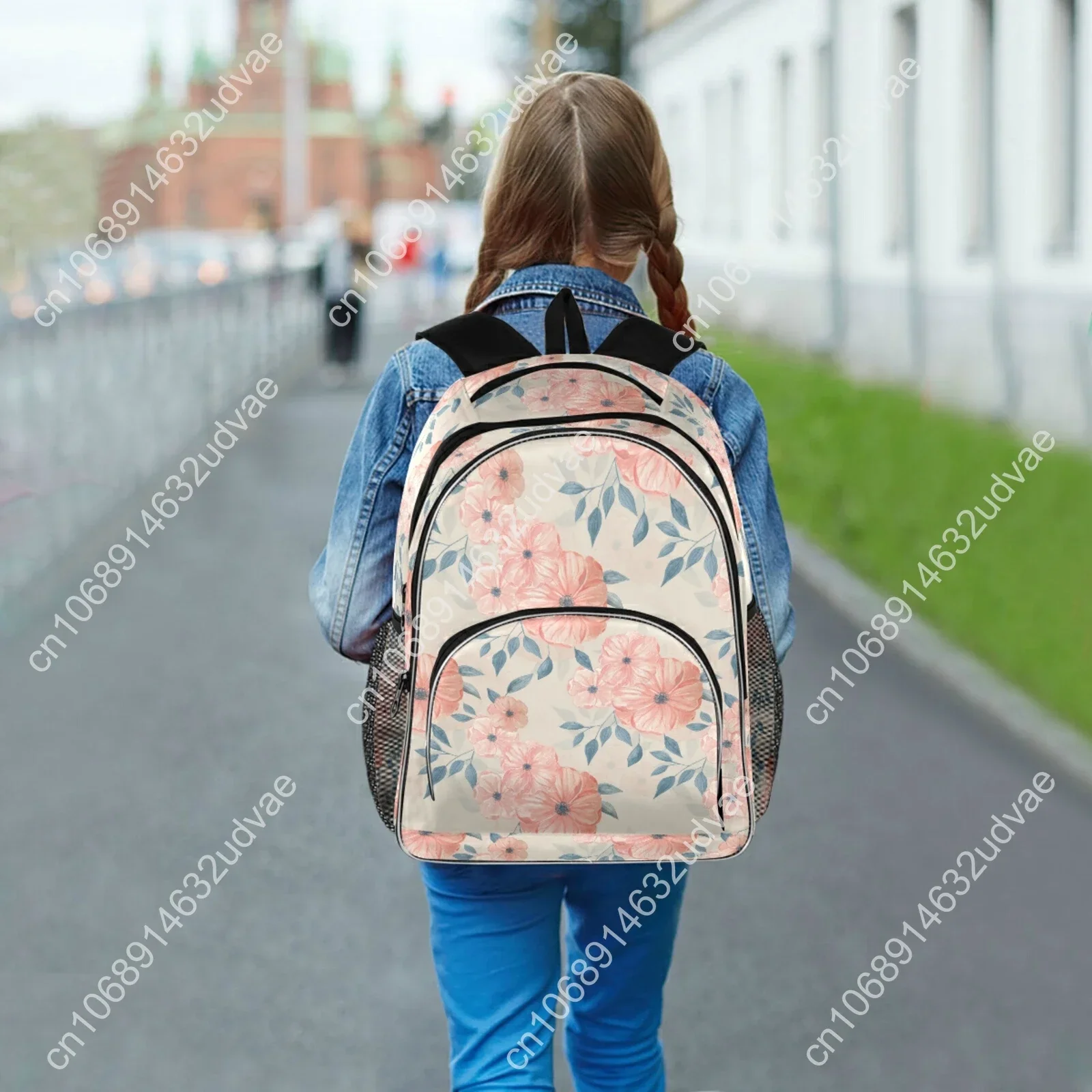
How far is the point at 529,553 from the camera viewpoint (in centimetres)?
257

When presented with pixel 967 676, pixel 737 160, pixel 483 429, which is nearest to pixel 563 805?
pixel 483 429

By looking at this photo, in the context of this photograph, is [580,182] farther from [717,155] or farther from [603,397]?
[717,155]

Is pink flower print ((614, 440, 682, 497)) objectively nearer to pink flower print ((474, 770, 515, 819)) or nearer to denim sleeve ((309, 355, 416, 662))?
denim sleeve ((309, 355, 416, 662))

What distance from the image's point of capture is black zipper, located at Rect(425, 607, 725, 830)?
2576mm

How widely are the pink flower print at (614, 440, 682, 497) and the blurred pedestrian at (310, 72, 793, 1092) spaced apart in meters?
0.13

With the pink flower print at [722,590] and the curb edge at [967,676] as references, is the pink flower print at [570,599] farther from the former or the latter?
the curb edge at [967,676]

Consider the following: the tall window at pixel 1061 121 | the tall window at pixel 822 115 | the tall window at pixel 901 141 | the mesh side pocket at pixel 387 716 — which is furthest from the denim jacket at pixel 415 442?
the tall window at pixel 822 115

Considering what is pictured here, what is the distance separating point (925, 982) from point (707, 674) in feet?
8.00

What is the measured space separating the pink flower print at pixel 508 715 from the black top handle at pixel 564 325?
44 centimetres

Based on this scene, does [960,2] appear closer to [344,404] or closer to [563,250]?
[344,404]

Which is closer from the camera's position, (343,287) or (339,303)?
(339,303)

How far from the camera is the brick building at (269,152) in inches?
5002

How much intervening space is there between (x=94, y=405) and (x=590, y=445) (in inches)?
418

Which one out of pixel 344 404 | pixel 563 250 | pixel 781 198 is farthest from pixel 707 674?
pixel 781 198
